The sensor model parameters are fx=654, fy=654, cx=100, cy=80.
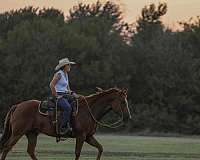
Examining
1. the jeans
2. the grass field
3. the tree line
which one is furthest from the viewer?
the tree line

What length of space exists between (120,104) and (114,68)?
61502mm

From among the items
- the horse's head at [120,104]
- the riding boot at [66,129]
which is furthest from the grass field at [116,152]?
the horse's head at [120,104]

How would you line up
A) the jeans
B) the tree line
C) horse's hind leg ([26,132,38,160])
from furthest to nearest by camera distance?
the tree line, horse's hind leg ([26,132,38,160]), the jeans

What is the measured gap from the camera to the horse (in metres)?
19.1

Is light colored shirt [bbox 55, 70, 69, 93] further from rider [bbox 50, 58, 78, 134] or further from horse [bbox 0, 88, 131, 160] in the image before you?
horse [bbox 0, 88, 131, 160]

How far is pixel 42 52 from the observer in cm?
7856

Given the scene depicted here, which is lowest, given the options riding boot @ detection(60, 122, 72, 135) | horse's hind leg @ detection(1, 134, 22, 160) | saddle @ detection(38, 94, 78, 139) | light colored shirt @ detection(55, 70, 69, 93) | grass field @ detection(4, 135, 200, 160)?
grass field @ detection(4, 135, 200, 160)

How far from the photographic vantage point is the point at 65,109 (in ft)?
62.1

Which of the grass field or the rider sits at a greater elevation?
the rider

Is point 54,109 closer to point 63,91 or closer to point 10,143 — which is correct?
point 63,91

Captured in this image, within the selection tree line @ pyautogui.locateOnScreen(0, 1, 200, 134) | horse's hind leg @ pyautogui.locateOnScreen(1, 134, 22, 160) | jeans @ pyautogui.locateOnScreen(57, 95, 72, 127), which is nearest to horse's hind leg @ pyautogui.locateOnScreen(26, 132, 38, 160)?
horse's hind leg @ pyautogui.locateOnScreen(1, 134, 22, 160)

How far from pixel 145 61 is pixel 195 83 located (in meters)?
7.21

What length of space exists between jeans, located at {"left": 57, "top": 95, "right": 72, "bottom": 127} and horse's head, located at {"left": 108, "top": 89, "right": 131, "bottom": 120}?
1332 millimetres

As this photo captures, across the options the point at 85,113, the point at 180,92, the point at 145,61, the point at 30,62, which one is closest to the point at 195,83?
the point at 180,92
